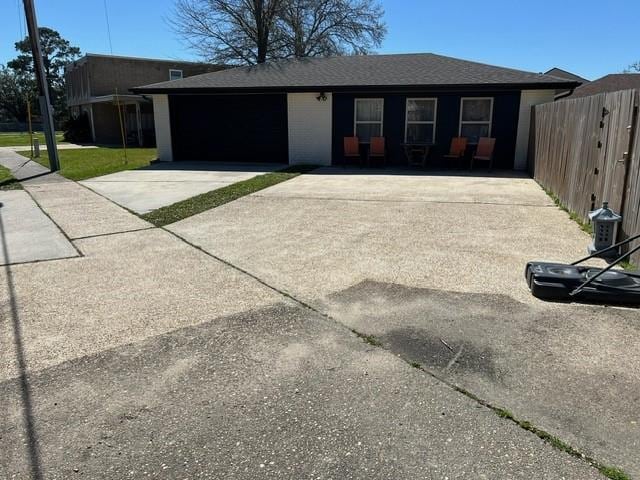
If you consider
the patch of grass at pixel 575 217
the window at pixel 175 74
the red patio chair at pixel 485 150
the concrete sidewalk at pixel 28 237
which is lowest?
the concrete sidewalk at pixel 28 237

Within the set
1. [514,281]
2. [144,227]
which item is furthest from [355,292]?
[144,227]

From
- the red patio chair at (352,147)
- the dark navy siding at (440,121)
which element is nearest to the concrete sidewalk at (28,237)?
the red patio chair at (352,147)

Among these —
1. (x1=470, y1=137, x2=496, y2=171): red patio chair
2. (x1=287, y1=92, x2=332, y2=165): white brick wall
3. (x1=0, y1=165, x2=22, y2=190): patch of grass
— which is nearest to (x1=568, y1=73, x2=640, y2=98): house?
(x1=470, y1=137, x2=496, y2=171): red patio chair

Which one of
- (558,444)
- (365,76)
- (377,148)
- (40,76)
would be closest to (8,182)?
(40,76)

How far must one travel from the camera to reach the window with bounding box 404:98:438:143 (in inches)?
581

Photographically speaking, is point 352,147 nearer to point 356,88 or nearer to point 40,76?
point 356,88

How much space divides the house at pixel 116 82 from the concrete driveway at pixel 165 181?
15206 mm

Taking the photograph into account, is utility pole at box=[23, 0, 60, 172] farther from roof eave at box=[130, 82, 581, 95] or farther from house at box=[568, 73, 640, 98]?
house at box=[568, 73, 640, 98]

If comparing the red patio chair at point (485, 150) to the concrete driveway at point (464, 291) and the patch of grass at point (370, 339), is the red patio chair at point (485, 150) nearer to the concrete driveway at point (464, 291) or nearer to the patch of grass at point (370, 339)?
the concrete driveway at point (464, 291)

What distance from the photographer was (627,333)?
3.51m

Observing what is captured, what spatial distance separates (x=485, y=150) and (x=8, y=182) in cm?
1272

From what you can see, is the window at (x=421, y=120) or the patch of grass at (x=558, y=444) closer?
the patch of grass at (x=558, y=444)

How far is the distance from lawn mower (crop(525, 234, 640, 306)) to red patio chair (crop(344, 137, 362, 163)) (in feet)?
36.9

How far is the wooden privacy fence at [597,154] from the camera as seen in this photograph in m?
5.28
